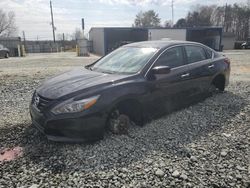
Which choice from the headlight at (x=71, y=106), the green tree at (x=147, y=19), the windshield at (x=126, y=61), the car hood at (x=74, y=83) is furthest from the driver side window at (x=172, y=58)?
the green tree at (x=147, y=19)

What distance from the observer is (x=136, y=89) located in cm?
331

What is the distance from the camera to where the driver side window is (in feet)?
12.5

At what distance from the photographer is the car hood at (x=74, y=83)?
303 cm

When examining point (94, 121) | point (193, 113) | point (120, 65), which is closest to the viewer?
point (94, 121)

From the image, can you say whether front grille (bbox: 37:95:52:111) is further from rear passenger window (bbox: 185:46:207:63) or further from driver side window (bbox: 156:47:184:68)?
rear passenger window (bbox: 185:46:207:63)

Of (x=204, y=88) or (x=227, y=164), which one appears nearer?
(x=227, y=164)

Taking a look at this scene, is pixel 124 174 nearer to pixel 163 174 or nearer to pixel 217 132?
pixel 163 174

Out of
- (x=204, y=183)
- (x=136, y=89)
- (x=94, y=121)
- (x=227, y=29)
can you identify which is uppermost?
(x=227, y=29)

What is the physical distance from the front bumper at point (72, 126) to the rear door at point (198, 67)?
2.36m

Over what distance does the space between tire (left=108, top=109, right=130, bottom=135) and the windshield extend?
78cm

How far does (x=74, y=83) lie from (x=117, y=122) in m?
0.92

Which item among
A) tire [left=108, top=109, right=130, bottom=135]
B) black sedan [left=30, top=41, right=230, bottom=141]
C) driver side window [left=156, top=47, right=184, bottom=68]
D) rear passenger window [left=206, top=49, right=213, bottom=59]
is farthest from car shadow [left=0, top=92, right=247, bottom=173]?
rear passenger window [left=206, top=49, right=213, bottom=59]

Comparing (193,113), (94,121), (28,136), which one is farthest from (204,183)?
(28,136)

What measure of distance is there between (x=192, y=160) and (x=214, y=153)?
16.0 inches
